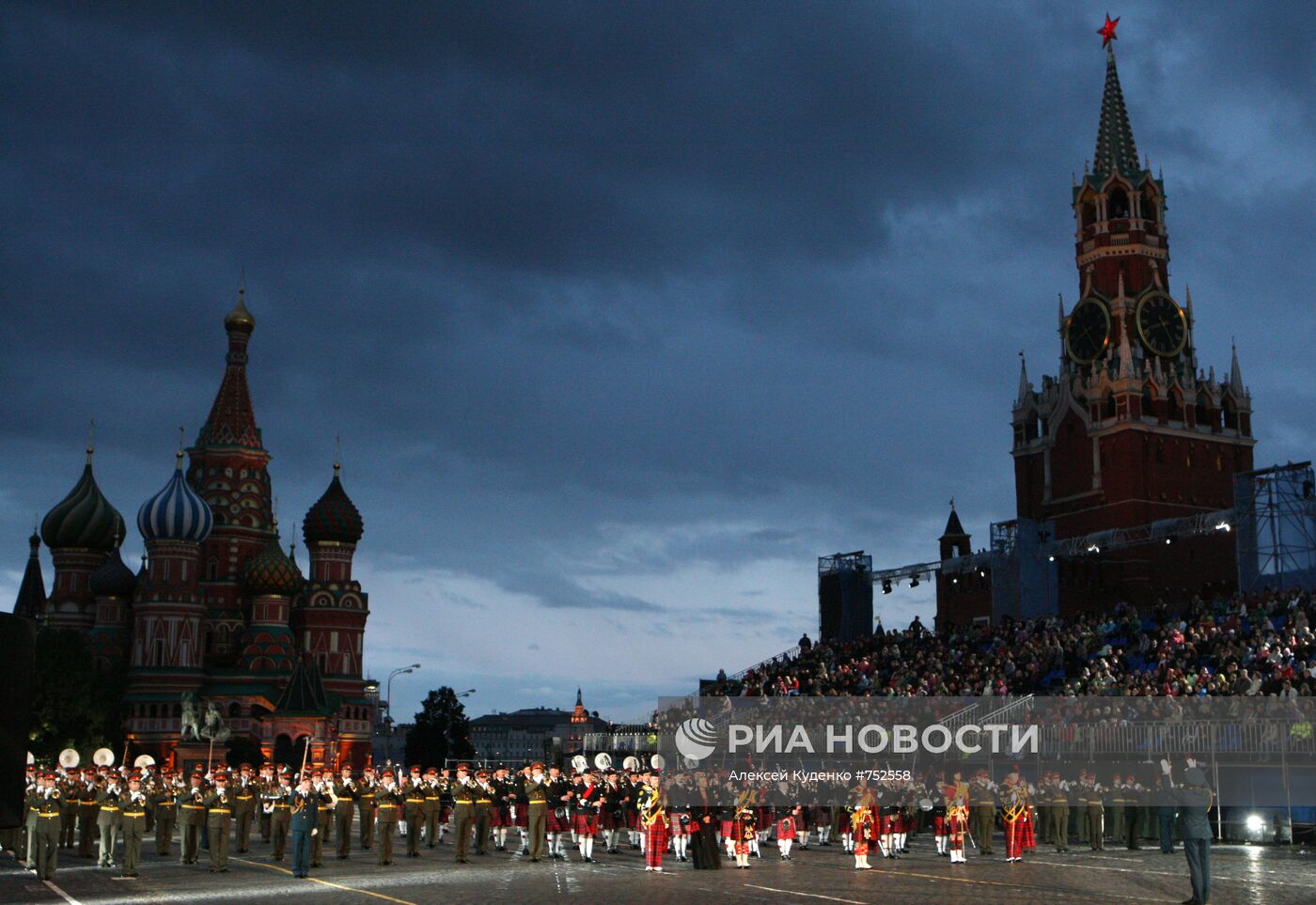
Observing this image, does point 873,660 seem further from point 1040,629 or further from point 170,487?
point 170,487

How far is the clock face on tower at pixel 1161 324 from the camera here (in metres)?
80.1

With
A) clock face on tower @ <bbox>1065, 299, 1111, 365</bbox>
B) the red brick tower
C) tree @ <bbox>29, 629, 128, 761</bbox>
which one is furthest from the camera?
clock face on tower @ <bbox>1065, 299, 1111, 365</bbox>

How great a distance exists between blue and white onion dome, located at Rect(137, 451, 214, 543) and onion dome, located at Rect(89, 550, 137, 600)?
4755mm

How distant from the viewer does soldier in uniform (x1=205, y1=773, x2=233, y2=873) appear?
28.6m

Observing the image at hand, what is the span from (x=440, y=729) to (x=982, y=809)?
77.3m

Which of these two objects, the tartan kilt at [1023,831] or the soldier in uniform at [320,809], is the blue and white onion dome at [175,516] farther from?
the tartan kilt at [1023,831]

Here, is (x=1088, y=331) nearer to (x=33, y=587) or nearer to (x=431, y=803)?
(x=431, y=803)

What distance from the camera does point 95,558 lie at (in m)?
99.7

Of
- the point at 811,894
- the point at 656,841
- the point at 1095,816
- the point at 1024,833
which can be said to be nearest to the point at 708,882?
the point at 811,894

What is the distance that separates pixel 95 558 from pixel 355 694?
19.6m

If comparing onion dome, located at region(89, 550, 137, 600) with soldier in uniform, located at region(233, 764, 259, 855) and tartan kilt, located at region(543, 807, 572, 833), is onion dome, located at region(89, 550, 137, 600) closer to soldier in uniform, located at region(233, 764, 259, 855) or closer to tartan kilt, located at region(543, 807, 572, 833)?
soldier in uniform, located at region(233, 764, 259, 855)

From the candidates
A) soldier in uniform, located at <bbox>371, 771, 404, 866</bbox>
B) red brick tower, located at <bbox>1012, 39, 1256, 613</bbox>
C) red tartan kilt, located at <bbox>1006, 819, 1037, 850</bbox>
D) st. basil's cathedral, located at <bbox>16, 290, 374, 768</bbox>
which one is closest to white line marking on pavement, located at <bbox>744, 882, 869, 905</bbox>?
red tartan kilt, located at <bbox>1006, 819, 1037, 850</bbox>

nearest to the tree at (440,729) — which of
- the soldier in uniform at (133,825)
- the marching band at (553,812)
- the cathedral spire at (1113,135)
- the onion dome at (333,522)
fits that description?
the onion dome at (333,522)

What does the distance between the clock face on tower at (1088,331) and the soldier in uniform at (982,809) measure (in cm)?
5115
